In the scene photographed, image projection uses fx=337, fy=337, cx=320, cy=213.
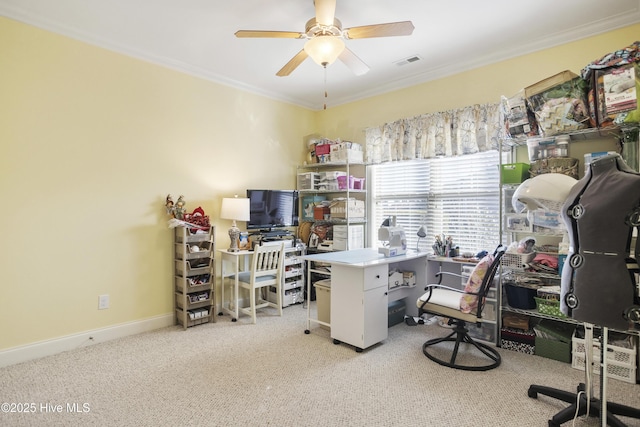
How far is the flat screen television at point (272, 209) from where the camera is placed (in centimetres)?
417

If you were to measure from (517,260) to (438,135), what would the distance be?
158 centimetres

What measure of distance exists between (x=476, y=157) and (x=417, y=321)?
1878 mm

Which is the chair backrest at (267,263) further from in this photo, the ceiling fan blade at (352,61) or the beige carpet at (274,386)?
the ceiling fan blade at (352,61)

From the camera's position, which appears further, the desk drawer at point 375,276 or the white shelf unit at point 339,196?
the white shelf unit at point 339,196

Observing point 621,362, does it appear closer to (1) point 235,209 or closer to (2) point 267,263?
(2) point 267,263

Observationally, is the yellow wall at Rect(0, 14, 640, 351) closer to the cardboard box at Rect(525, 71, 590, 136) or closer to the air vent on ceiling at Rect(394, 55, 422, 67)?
the air vent on ceiling at Rect(394, 55, 422, 67)

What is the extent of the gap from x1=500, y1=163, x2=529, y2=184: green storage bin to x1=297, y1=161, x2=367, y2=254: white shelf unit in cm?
186

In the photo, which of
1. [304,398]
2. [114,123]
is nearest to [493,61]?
[304,398]

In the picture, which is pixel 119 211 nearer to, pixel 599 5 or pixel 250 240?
pixel 250 240

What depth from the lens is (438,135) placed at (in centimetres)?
376

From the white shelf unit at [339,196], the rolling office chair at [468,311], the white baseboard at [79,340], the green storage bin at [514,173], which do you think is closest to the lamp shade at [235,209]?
the white shelf unit at [339,196]

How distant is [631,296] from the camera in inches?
59.7

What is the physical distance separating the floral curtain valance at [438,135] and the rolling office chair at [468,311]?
126cm

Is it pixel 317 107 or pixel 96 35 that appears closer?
pixel 96 35
